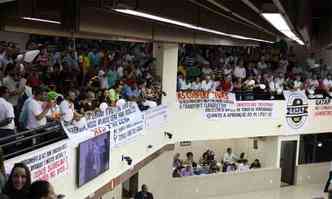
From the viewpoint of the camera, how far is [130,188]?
1681 centimetres

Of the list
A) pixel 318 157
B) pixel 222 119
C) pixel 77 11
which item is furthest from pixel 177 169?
pixel 77 11

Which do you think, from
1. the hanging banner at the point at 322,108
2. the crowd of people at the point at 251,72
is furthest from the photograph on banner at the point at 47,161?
the hanging banner at the point at 322,108

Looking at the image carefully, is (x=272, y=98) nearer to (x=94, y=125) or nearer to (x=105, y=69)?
(x=105, y=69)

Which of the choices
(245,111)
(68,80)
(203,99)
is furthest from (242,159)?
(68,80)

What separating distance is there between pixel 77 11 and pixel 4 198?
466 cm

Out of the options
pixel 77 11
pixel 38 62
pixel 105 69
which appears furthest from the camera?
pixel 105 69

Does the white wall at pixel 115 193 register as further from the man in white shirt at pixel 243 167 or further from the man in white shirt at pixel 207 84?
the man in white shirt at pixel 243 167

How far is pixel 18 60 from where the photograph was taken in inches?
409

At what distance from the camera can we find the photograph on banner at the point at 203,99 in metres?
16.5

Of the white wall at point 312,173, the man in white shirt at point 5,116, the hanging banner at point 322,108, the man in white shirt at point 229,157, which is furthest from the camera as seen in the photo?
the white wall at point 312,173

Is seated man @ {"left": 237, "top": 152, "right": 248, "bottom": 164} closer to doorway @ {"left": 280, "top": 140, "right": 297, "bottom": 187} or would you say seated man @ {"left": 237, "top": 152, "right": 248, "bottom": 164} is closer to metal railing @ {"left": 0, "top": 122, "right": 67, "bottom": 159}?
doorway @ {"left": 280, "top": 140, "right": 297, "bottom": 187}

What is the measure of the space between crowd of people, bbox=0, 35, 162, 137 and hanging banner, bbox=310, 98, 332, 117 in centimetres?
662

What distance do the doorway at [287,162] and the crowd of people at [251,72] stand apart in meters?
2.35

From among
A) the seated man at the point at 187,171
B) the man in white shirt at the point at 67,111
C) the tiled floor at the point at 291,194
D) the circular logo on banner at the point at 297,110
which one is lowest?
the tiled floor at the point at 291,194
